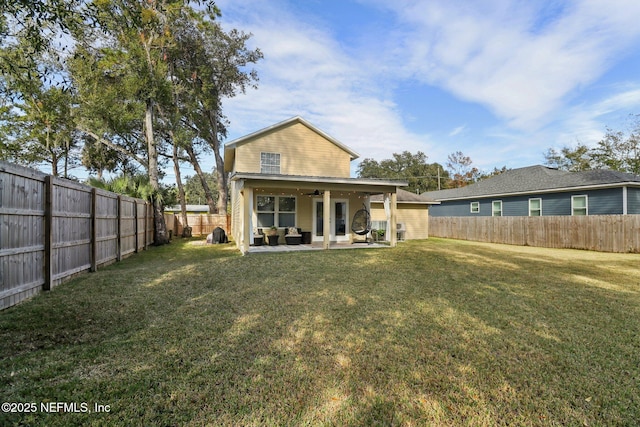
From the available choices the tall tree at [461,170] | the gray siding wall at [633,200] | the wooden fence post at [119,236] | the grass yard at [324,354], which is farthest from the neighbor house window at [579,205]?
the tall tree at [461,170]

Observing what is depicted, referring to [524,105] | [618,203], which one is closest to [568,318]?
[618,203]

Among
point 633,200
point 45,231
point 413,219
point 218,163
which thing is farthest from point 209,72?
point 633,200

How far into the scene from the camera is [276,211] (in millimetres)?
12164

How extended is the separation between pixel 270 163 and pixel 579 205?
49.6 feet

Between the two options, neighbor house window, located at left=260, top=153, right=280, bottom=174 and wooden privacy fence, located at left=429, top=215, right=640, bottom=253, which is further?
neighbor house window, located at left=260, top=153, right=280, bottom=174

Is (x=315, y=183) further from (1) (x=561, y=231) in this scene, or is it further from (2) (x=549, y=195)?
(2) (x=549, y=195)

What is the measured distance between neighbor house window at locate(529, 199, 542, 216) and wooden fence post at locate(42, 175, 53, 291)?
19.9m

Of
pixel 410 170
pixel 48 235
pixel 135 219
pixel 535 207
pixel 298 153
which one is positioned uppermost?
pixel 410 170

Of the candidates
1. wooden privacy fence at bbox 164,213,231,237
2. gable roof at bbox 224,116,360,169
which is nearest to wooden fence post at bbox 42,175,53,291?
gable roof at bbox 224,116,360,169

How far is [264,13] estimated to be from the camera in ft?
32.2

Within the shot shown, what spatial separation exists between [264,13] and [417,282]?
9.83 metres

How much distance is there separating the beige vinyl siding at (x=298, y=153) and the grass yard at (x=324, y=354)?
8245mm

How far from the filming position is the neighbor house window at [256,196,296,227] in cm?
1200

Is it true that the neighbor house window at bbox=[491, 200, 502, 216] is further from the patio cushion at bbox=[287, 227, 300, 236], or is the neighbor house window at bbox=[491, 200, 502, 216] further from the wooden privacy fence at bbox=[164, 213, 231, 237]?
the wooden privacy fence at bbox=[164, 213, 231, 237]
